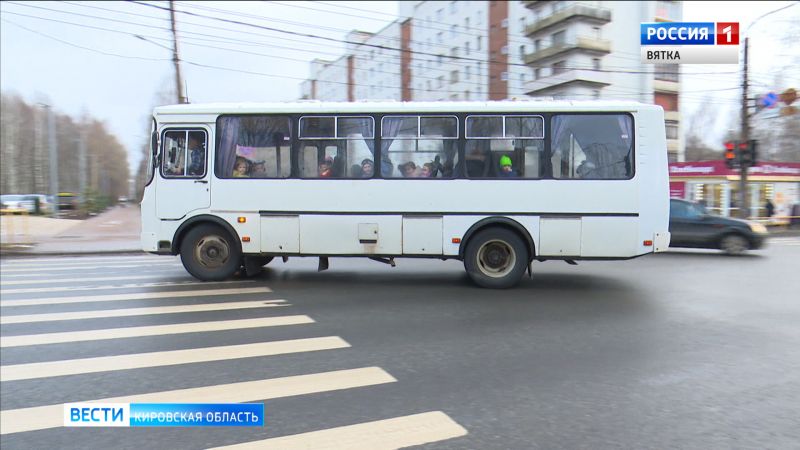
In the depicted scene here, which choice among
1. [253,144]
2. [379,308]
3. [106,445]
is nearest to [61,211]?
[253,144]

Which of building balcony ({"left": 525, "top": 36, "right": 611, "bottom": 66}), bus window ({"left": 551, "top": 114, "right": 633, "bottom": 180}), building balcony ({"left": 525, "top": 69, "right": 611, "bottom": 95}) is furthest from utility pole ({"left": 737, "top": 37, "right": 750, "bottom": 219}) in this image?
building balcony ({"left": 525, "top": 36, "right": 611, "bottom": 66})

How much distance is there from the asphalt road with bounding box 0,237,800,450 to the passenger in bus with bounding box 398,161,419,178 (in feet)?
6.30

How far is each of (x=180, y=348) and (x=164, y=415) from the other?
2326 mm

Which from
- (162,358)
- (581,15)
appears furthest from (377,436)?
(581,15)

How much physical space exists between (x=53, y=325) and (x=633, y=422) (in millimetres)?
6467

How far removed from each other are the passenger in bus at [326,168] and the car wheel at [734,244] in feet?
38.0

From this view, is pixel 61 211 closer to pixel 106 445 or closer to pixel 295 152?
pixel 295 152

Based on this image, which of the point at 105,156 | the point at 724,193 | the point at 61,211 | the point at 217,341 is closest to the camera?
the point at 217,341

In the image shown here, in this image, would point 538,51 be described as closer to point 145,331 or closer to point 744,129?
point 744,129

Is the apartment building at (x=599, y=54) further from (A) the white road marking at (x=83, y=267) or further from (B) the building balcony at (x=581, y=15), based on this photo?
(A) the white road marking at (x=83, y=267)

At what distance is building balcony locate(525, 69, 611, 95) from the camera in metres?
46.9

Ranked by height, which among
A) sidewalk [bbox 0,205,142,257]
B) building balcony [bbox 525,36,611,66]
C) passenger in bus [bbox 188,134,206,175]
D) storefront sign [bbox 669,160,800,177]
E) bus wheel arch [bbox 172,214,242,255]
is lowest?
sidewalk [bbox 0,205,142,257]

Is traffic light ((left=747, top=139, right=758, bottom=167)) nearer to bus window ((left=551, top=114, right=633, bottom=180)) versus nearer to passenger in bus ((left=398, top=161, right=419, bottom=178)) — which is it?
bus window ((left=551, top=114, right=633, bottom=180))

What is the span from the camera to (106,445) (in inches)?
132
